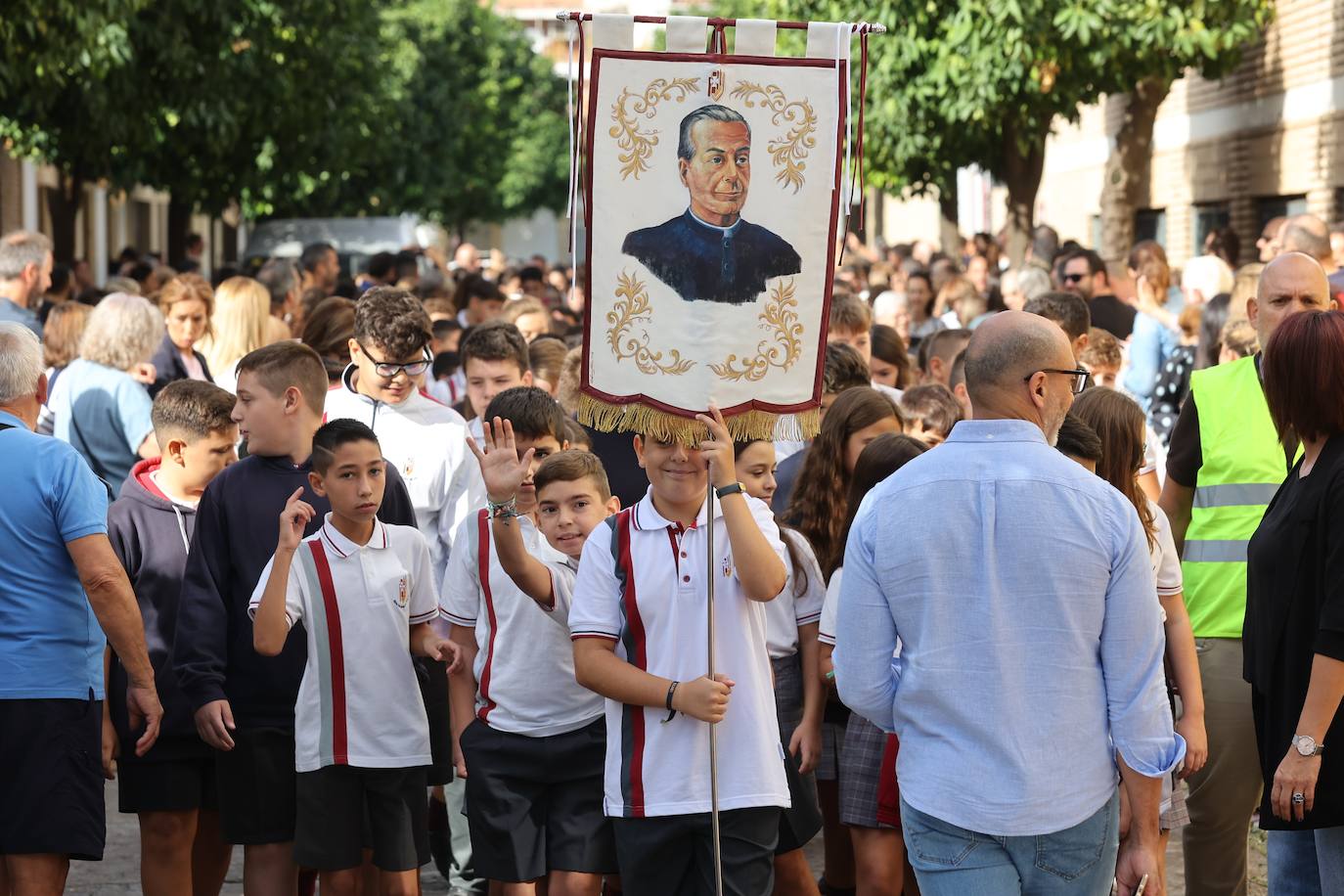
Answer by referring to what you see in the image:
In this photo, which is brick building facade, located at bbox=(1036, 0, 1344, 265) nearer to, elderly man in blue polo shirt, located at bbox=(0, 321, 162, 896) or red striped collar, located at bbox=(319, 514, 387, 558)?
red striped collar, located at bbox=(319, 514, 387, 558)

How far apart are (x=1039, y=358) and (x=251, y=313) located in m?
5.92

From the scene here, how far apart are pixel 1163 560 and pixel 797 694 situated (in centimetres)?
121

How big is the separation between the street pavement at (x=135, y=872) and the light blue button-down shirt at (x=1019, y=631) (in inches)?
123

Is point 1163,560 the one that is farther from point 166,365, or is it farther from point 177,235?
point 177,235

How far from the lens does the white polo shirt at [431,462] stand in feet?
22.5

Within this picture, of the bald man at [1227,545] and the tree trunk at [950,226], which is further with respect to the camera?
the tree trunk at [950,226]

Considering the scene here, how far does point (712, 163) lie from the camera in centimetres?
492

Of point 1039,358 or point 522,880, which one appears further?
point 522,880

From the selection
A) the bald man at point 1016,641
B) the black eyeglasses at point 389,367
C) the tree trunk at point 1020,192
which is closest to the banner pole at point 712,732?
the bald man at point 1016,641

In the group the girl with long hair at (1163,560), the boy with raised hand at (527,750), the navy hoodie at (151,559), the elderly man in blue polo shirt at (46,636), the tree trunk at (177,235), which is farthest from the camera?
the tree trunk at (177,235)

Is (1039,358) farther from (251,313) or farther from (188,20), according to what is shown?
(188,20)

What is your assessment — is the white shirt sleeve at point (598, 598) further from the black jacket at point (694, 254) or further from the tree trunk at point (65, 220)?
the tree trunk at point (65, 220)

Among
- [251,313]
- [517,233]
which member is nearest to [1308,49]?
[251,313]

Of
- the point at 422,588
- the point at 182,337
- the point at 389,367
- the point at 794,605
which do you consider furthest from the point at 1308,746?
the point at 182,337
